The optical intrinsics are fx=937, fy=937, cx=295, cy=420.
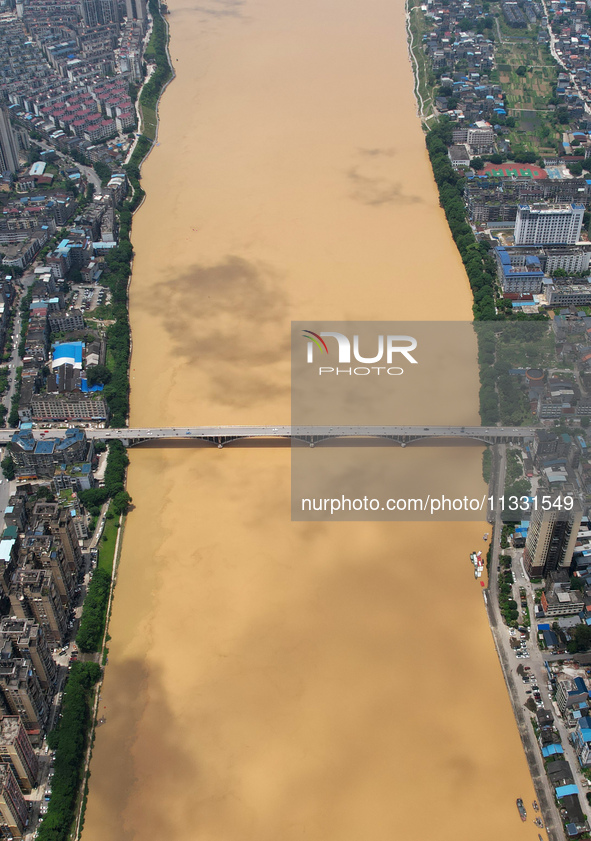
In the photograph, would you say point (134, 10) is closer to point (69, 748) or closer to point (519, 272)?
point (519, 272)

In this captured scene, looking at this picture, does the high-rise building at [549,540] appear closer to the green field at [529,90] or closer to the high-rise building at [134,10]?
the green field at [529,90]

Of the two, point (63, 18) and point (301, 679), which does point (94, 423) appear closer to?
point (301, 679)

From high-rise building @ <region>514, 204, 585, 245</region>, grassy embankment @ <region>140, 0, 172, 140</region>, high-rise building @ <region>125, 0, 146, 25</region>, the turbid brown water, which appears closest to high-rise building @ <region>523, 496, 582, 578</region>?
the turbid brown water

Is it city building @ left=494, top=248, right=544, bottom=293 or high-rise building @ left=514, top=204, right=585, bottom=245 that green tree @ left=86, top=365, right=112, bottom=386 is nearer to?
city building @ left=494, top=248, right=544, bottom=293

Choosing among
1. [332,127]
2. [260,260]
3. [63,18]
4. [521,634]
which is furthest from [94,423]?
[63,18]

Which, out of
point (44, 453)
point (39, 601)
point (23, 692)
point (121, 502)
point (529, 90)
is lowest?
point (23, 692)

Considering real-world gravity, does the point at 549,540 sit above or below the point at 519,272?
below

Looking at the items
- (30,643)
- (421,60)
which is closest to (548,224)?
(421,60)
